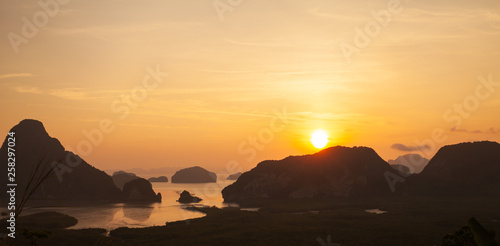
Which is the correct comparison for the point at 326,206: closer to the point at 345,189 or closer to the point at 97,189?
the point at 345,189

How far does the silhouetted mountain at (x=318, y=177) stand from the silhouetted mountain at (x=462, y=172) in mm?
13187

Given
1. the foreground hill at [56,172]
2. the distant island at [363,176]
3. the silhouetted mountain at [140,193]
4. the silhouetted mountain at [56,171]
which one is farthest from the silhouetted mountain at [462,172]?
the silhouetted mountain at [56,171]

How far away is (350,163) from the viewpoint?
159000 millimetres

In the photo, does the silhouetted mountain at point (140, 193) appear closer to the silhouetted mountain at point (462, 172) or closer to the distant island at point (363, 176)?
the distant island at point (363, 176)

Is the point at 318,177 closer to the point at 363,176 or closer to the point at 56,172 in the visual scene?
the point at 363,176

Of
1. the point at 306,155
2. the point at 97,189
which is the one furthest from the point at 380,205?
the point at 97,189

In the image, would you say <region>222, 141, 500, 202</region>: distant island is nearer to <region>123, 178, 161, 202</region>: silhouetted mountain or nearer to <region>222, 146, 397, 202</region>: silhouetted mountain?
<region>222, 146, 397, 202</region>: silhouetted mountain

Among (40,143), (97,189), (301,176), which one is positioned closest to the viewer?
(301,176)

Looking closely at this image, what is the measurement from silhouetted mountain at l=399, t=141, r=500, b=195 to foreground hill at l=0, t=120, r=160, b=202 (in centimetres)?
11999

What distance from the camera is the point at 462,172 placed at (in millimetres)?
147250

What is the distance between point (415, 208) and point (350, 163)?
52.8 m

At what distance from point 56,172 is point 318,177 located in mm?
106671

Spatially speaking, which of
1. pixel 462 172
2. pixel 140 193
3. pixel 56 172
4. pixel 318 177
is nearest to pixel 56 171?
pixel 56 172

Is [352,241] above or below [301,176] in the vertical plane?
below
